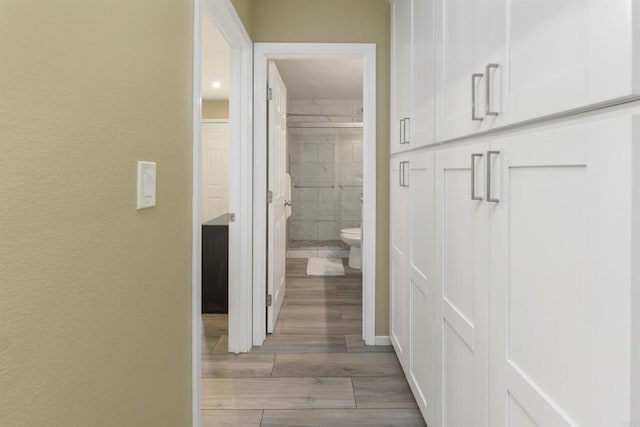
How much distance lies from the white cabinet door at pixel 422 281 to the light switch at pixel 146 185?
3.56 feet

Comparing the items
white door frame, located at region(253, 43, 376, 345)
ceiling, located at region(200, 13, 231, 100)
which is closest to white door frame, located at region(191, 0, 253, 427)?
white door frame, located at region(253, 43, 376, 345)

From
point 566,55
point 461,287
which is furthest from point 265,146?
point 566,55

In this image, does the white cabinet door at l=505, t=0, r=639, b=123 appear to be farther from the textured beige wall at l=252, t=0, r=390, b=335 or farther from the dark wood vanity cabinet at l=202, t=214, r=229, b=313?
the dark wood vanity cabinet at l=202, t=214, r=229, b=313

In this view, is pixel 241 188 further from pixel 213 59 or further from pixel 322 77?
pixel 322 77

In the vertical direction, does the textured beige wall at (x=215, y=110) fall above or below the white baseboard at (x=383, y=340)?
above

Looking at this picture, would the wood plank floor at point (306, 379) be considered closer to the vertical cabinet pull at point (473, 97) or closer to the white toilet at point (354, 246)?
the vertical cabinet pull at point (473, 97)

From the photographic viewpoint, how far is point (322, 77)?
495 cm

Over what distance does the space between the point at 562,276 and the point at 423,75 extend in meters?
1.28

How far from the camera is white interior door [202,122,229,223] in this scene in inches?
261

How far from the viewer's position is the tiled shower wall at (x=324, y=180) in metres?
6.46

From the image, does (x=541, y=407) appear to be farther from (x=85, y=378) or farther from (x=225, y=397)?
(x=225, y=397)

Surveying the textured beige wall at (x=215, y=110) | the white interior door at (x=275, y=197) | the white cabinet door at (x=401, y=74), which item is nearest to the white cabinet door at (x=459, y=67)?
the white cabinet door at (x=401, y=74)

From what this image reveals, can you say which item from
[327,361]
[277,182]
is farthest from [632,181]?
[277,182]

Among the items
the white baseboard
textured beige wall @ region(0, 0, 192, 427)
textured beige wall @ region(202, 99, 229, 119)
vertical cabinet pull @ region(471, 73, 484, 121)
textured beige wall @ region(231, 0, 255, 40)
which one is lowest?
the white baseboard
